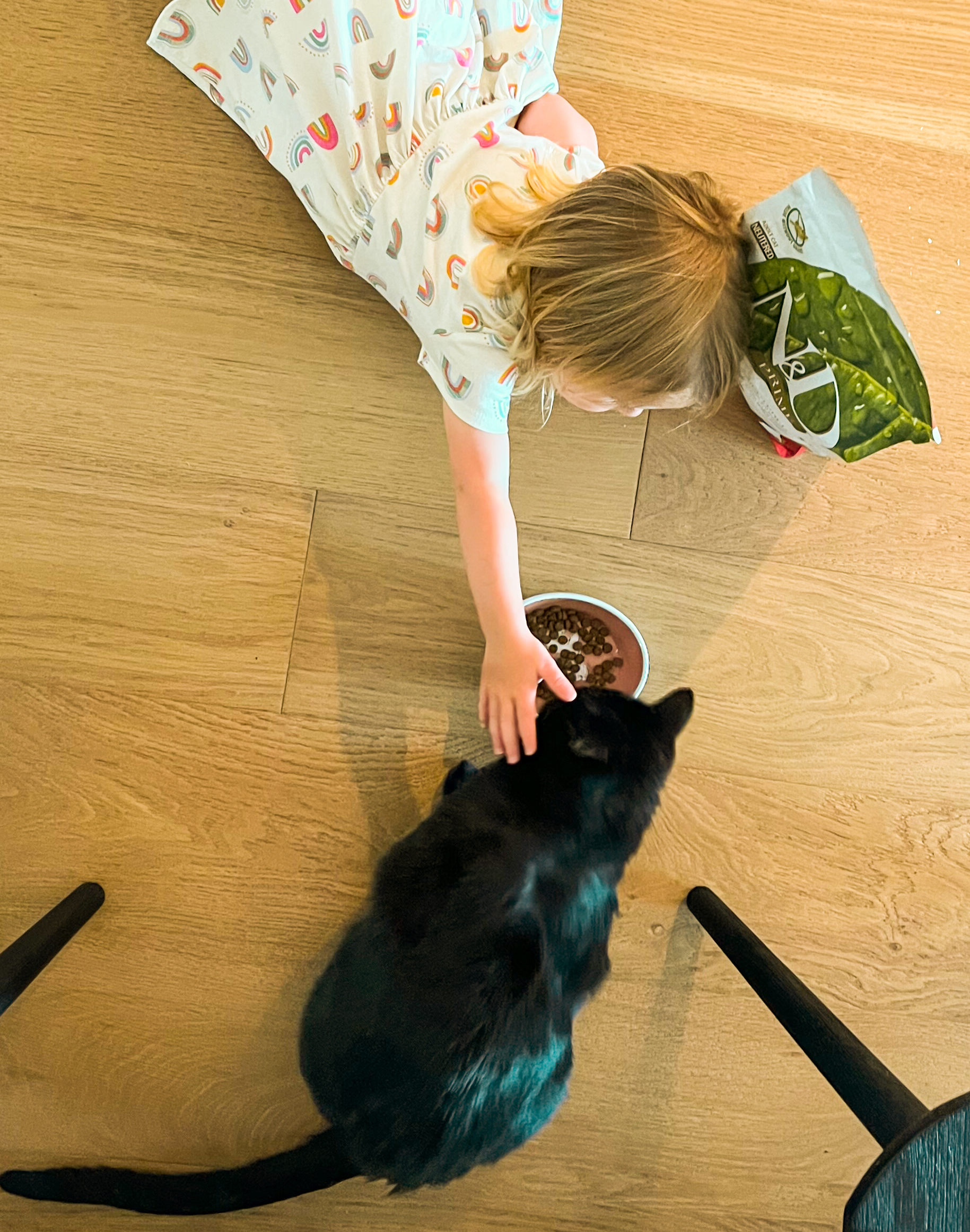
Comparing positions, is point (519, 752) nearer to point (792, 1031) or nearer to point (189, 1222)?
point (792, 1031)

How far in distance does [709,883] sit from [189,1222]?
2.11 ft

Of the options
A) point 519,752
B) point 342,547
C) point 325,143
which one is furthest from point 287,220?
point 519,752

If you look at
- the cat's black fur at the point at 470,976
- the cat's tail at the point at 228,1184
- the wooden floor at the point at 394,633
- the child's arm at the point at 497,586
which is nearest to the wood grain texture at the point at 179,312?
the wooden floor at the point at 394,633

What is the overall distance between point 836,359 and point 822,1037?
0.50 metres

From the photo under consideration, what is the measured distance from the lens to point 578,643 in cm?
92

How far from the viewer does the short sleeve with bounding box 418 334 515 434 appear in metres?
0.76

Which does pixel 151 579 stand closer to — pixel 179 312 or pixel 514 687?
pixel 179 312

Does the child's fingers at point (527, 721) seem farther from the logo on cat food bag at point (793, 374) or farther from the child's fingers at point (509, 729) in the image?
the logo on cat food bag at point (793, 374)

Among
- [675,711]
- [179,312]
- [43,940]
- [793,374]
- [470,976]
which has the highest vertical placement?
[793,374]

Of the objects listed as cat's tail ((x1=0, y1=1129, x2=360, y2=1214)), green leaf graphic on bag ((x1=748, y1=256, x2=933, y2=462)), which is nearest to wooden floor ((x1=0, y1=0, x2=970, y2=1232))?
cat's tail ((x1=0, y1=1129, x2=360, y2=1214))

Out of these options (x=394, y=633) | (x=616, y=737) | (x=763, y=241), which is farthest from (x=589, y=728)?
(x=763, y=241)

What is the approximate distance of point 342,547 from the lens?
94 centimetres

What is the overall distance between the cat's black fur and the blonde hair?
0.29 metres

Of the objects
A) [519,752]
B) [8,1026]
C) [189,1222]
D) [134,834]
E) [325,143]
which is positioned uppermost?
[325,143]
